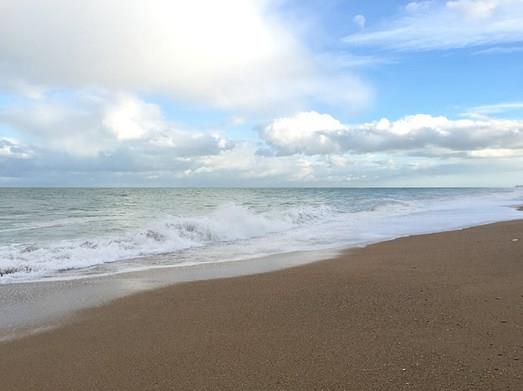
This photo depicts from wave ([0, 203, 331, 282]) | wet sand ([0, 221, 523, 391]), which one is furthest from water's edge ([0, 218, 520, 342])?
wave ([0, 203, 331, 282])

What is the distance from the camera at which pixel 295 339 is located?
493cm

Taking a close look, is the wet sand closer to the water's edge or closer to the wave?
the water's edge

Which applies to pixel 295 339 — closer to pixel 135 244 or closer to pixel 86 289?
pixel 86 289

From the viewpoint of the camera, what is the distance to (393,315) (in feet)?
18.7

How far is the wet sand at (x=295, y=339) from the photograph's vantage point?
157 inches

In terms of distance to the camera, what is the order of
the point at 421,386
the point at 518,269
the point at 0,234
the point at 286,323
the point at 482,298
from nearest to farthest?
the point at 421,386 → the point at 286,323 → the point at 482,298 → the point at 518,269 → the point at 0,234

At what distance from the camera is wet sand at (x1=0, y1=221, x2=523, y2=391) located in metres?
3.98

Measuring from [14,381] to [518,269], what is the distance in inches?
340

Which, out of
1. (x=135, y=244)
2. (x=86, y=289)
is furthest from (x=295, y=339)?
(x=135, y=244)

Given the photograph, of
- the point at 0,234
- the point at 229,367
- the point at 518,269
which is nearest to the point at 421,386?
the point at 229,367

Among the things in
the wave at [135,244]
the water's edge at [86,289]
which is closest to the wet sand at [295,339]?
the water's edge at [86,289]

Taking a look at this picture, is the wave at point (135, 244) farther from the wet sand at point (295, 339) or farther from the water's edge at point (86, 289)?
the wet sand at point (295, 339)

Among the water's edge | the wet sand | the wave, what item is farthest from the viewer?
the wave

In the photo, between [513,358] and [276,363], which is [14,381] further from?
[513,358]
